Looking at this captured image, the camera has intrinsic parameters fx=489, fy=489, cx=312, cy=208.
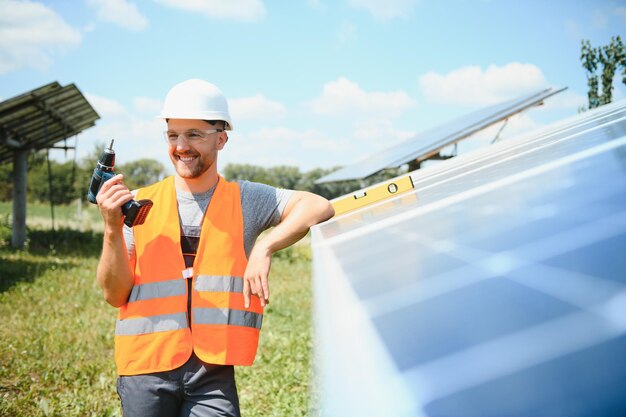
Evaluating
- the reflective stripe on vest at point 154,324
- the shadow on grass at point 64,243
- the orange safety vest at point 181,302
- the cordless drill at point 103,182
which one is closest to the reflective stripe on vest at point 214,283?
the orange safety vest at point 181,302

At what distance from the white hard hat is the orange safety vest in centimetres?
40

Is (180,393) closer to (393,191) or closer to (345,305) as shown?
(393,191)

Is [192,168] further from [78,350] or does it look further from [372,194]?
[78,350]

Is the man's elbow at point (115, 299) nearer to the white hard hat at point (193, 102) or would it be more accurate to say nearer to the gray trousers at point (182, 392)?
the gray trousers at point (182, 392)

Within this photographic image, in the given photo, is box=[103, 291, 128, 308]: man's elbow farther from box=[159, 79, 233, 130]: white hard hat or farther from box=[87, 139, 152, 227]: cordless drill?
box=[159, 79, 233, 130]: white hard hat

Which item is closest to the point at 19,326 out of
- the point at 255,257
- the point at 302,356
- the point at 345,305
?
the point at 302,356

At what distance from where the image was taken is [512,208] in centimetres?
115

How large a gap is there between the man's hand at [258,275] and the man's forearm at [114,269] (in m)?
0.50

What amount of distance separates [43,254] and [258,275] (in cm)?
1141

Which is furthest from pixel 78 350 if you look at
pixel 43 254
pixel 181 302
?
pixel 43 254

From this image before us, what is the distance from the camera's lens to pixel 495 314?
71 cm

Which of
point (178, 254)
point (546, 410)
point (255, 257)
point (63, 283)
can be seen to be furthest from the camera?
point (63, 283)

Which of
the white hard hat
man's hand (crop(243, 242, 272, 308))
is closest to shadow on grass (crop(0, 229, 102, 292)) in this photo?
the white hard hat

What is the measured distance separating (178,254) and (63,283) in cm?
716
